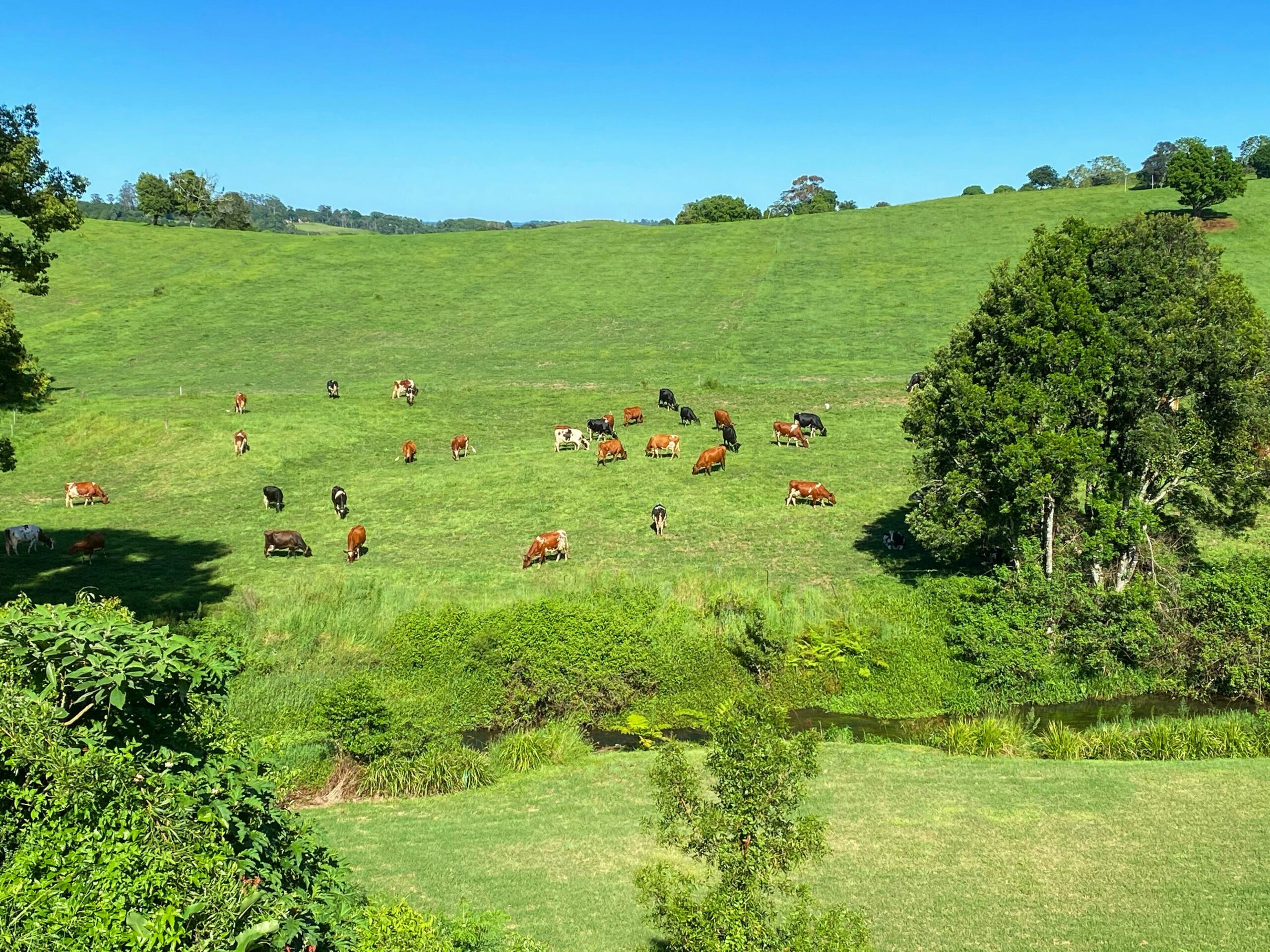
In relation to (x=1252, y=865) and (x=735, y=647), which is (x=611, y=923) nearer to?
(x=1252, y=865)

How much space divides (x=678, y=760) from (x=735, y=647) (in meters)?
15.7

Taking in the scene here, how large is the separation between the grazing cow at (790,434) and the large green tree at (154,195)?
3521 inches

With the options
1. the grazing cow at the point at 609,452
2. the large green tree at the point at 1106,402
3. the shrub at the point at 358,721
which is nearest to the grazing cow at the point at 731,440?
the grazing cow at the point at 609,452

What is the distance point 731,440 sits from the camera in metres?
42.3

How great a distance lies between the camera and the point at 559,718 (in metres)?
24.2

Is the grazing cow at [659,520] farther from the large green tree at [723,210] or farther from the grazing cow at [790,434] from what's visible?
the large green tree at [723,210]

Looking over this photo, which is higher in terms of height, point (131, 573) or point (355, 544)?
point (355, 544)

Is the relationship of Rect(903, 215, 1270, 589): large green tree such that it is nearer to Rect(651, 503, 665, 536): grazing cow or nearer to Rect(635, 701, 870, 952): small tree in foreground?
Rect(651, 503, 665, 536): grazing cow

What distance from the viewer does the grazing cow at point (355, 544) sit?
31.4 meters

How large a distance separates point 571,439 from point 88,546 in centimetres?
1977

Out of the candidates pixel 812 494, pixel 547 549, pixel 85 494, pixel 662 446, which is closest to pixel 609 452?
pixel 662 446

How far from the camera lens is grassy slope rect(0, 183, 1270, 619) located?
32.1m

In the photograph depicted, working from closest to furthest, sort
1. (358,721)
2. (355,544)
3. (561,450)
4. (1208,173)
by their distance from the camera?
(358,721) < (355,544) < (561,450) < (1208,173)

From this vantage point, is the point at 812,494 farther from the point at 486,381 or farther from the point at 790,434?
the point at 486,381
